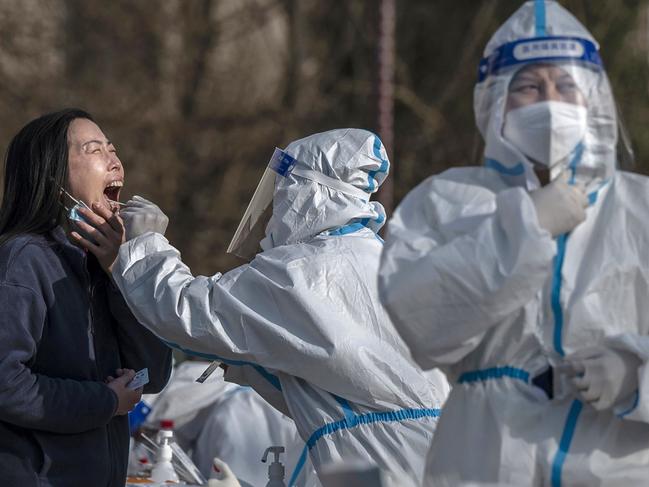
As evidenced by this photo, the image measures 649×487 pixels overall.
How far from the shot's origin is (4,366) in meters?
3.55

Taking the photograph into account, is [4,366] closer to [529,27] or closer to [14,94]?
[529,27]

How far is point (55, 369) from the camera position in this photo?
12.2 ft

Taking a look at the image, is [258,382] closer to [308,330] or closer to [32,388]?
[308,330]

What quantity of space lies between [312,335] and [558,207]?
4.30 ft

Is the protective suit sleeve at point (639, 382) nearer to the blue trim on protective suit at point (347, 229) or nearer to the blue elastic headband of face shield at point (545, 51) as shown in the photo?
the blue elastic headband of face shield at point (545, 51)

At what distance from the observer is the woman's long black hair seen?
3871 millimetres

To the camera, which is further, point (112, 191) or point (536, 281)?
point (112, 191)

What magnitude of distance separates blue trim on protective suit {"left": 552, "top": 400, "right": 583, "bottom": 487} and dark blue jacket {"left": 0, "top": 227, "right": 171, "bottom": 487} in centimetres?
160

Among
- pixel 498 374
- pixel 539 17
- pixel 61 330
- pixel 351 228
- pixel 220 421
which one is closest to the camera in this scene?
pixel 498 374

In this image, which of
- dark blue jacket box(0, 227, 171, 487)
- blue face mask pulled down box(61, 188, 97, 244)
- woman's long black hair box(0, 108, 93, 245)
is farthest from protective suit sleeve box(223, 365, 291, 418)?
woman's long black hair box(0, 108, 93, 245)

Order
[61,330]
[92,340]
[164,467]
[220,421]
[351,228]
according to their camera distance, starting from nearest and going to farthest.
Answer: [61,330] → [92,340] → [351,228] → [164,467] → [220,421]

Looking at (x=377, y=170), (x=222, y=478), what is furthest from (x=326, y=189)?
(x=222, y=478)

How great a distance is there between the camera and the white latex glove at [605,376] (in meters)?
2.51

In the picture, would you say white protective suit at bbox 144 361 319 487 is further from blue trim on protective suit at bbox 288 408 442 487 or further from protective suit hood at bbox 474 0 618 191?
protective suit hood at bbox 474 0 618 191
